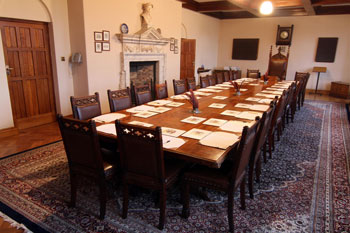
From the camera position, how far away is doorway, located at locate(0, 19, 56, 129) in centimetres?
394

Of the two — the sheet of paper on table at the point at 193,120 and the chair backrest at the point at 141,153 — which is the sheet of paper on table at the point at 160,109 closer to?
the sheet of paper on table at the point at 193,120

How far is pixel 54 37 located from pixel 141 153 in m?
3.56

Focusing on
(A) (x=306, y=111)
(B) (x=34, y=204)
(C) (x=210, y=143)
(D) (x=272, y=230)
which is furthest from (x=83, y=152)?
(A) (x=306, y=111)

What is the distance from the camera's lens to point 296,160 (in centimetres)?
323

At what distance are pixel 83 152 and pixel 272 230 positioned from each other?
1566 mm

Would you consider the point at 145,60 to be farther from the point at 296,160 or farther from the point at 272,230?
the point at 272,230

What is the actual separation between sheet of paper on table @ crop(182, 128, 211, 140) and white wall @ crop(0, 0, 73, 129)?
10.5ft

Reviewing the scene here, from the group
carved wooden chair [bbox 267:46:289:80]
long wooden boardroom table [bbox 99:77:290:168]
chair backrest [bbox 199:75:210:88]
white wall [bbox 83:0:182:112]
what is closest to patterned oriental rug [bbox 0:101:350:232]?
long wooden boardroom table [bbox 99:77:290:168]

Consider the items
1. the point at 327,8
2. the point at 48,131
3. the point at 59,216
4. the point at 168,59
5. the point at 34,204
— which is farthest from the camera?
the point at 327,8

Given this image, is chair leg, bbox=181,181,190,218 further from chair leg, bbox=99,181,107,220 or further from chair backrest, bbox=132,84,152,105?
chair backrest, bbox=132,84,152,105

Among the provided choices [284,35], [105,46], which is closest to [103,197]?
[105,46]

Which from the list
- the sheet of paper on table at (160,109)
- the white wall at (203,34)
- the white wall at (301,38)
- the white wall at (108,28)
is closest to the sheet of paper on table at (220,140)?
the sheet of paper on table at (160,109)

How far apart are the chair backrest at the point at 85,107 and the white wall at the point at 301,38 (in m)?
8.16

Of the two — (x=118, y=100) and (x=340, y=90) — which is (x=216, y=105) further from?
(x=340, y=90)
